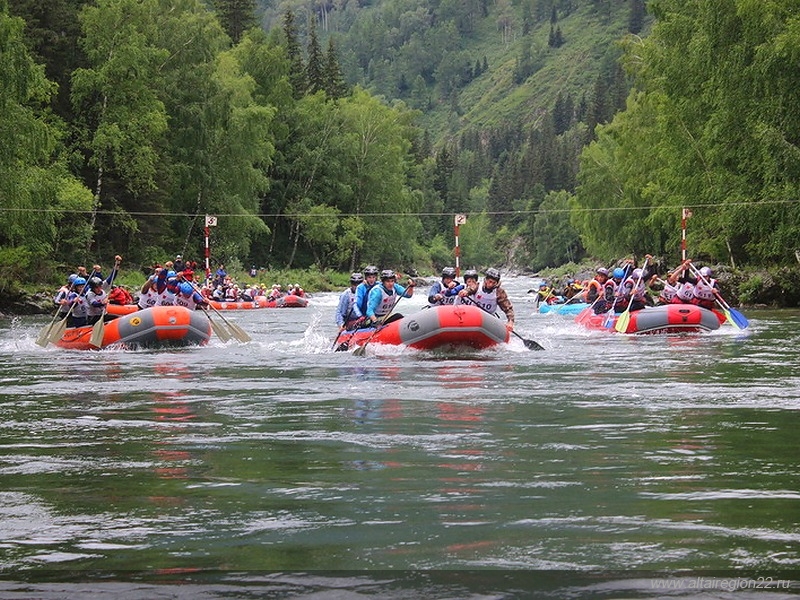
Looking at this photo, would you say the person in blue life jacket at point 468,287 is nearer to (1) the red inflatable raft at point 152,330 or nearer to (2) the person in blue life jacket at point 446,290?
(2) the person in blue life jacket at point 446,290

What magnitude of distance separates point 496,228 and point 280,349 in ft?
491

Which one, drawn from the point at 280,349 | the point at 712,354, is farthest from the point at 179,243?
the point at 712,354

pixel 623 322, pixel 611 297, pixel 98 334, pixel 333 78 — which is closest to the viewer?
pixel 98 334

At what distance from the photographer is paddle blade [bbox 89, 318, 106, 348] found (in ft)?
63.7

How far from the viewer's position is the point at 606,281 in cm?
2550

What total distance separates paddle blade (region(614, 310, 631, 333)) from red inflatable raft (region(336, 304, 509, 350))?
5441 mm

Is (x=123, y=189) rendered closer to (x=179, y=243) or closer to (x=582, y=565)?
(x=179, y=243)

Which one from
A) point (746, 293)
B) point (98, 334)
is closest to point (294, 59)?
point (746, 293)

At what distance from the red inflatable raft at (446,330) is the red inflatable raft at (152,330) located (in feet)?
11.9

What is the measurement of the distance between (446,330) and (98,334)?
20.2 feet

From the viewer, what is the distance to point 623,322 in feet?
73.4

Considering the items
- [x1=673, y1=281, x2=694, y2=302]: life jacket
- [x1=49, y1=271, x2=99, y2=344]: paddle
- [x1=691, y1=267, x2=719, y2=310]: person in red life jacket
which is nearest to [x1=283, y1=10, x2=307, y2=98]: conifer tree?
[x1=673, y1=281, x2=694, y2=302]: life jacket

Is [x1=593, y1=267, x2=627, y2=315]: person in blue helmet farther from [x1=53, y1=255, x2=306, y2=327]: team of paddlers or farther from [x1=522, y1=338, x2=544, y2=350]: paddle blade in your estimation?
[x1=53, y1=255, x2=306, y2=327]: team of paddlers

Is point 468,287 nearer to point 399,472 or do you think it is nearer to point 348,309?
point 348,309
